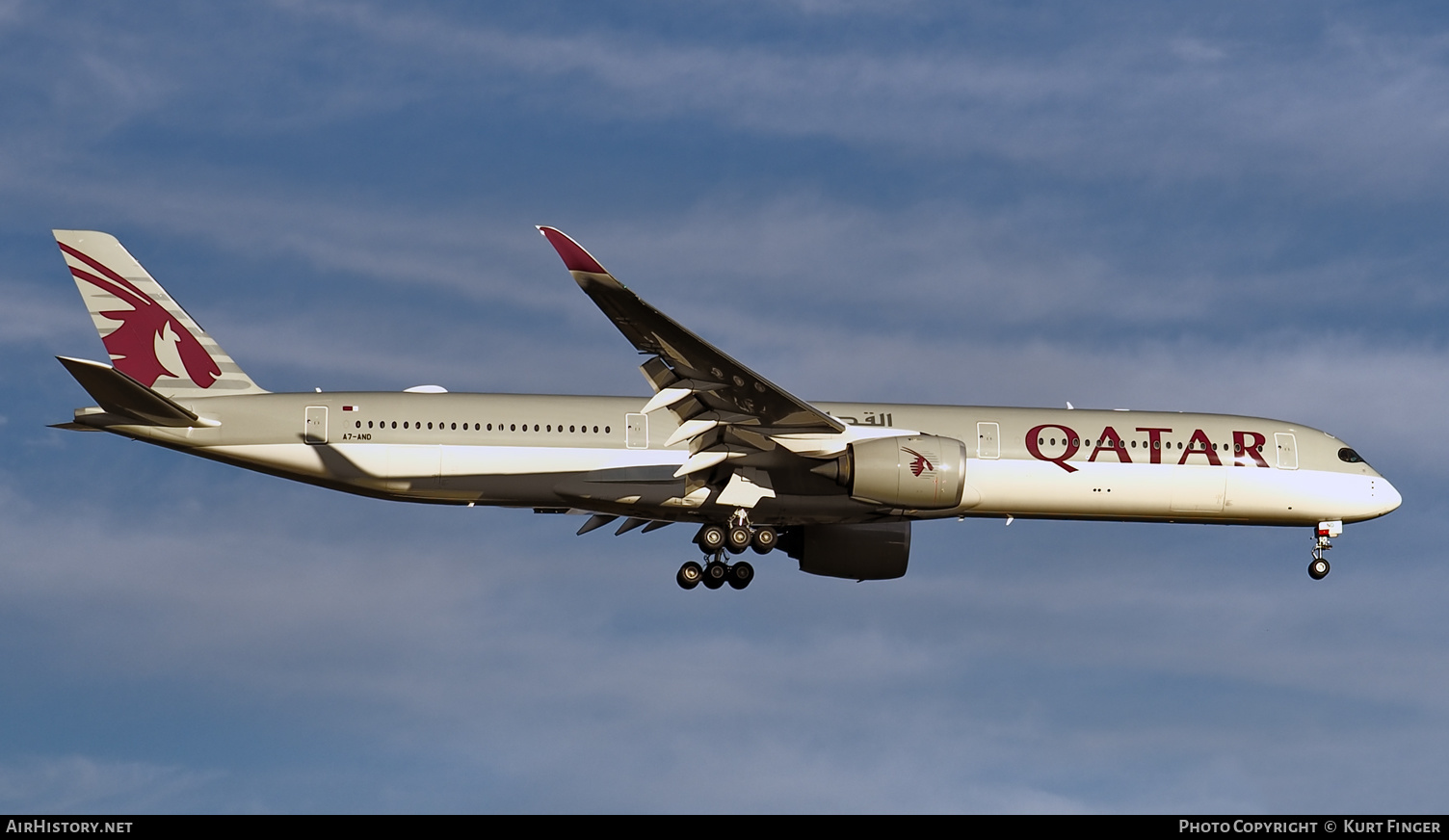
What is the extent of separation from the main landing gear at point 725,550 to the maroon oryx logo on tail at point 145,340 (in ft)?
31.9

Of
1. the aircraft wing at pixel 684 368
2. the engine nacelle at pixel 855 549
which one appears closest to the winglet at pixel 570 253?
the aircraft wing at pixel 684 368

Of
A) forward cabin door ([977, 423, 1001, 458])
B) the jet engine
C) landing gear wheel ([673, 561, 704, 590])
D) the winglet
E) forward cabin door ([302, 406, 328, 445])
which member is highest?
the winglet

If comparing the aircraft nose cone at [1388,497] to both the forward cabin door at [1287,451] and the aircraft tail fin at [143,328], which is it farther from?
the aircraft tail fin at [143,328]

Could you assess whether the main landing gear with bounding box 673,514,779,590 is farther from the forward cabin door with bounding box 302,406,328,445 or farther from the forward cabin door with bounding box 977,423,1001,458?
the forward cabin door with bounding box 302,406,328,445

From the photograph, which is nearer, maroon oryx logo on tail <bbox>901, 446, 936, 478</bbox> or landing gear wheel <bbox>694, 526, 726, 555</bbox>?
maroon oryx logo on tail <bbox>901, 446, 936, 478</bbox>

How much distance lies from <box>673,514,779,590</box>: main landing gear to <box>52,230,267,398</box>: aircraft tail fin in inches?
349

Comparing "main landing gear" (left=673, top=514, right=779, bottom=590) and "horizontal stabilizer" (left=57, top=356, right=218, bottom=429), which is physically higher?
"horizontal stabilizer" (left=57, top=356, right=218, bottom=429)

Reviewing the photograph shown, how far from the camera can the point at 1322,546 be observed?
32.1m

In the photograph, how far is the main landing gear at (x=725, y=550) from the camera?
2905cm

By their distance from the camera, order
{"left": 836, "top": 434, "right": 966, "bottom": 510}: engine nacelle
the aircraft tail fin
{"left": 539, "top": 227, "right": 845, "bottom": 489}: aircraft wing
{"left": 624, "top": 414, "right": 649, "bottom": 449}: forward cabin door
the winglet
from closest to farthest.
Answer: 1. the winglet
2. {"left": 539, "top": 227, "right": 845, "bottom": 489}: aircraft wing
3. {"left": 836, "top": 434, "right": 966, "bottom": 510}: engine nacelle
4. {"left": 624, "top": 414, "right": 649, "bottom": 449}: forward cabin door
5. the aircraft tail fin

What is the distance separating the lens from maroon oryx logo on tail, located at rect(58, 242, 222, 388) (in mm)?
29859

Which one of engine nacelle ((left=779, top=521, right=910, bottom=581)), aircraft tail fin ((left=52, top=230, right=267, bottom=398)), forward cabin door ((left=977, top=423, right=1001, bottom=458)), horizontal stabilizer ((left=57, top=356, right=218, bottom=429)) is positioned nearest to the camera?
horizontal stabilizer ((left=57, top=356, right=218, bottom=429))

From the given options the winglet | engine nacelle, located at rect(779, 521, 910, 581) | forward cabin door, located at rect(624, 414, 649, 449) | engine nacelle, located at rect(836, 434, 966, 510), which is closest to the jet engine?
engine nacelle, located at rect(836, 434, 966, 510)

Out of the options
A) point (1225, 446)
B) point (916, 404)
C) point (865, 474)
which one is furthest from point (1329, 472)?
point (865, 474)
